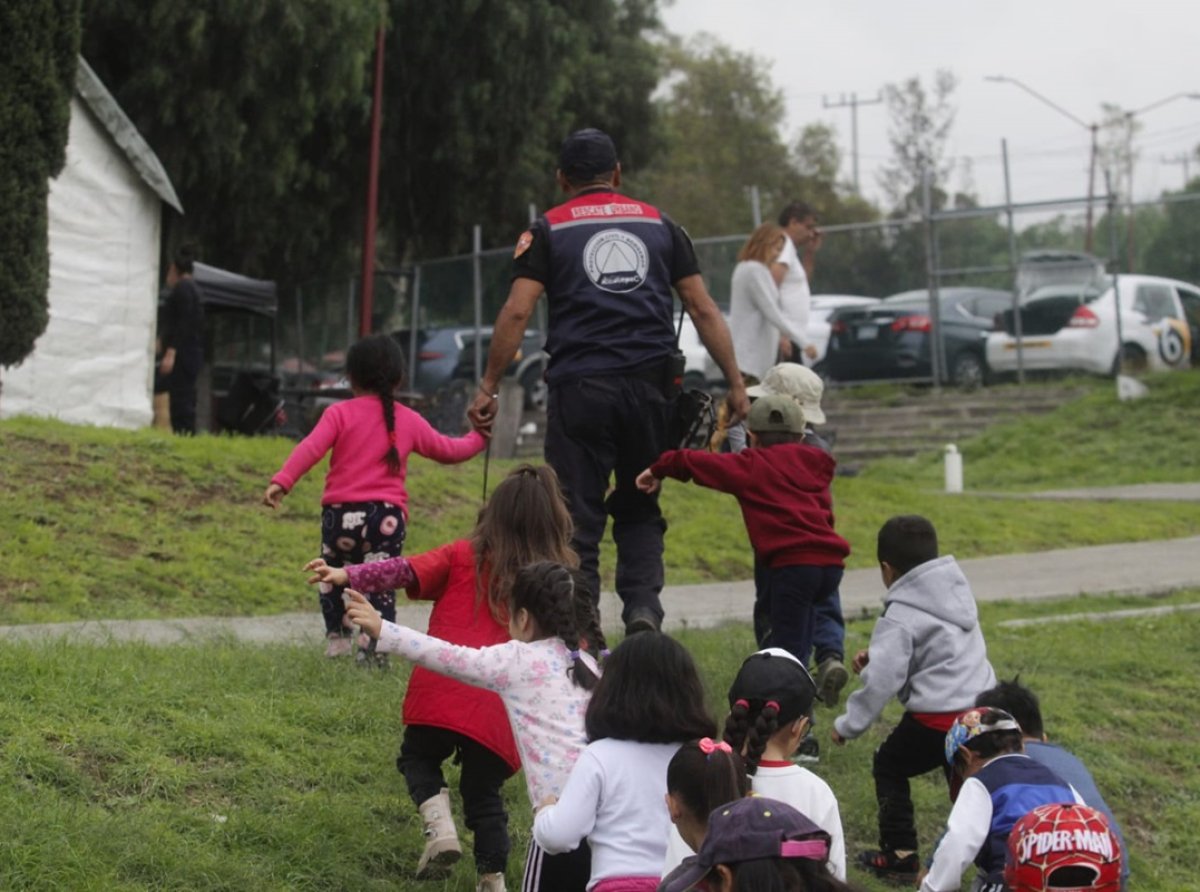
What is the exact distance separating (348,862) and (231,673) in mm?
1714

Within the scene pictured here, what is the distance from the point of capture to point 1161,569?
12.0 metres

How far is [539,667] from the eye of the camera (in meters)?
4.98

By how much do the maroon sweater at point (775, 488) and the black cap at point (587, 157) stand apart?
1.21 meters

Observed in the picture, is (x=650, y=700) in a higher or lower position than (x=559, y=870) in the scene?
higher

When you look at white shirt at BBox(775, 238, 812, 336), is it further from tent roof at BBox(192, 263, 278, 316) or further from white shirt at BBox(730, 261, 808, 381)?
tent roof at BBox(192, 263, 278, 316)

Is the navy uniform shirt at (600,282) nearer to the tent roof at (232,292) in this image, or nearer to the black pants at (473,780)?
the black pants at (473,780)

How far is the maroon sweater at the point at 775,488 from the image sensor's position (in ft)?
22.0

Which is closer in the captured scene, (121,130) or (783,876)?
(783,876)

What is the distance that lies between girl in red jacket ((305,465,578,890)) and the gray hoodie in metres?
1.16

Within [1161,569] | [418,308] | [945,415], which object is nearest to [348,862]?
[1161,569]

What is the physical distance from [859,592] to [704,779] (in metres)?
6.90

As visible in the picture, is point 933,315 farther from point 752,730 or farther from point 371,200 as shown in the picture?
point 752,730

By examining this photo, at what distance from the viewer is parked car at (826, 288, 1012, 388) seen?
23766 mm

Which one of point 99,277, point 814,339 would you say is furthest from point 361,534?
point 814,339
